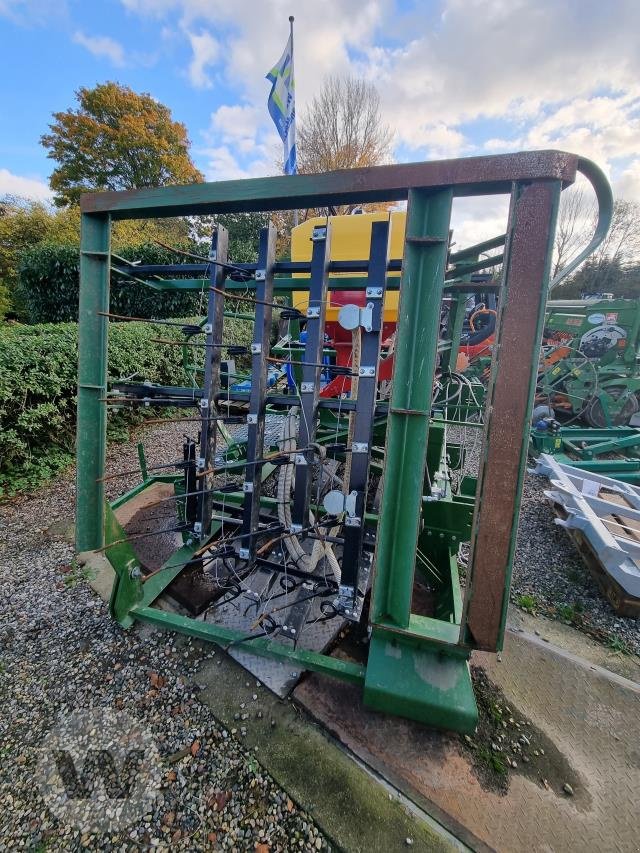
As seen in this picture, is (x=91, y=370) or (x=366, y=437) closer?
(x=366, y=437)

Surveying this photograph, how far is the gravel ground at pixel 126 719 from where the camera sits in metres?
1.43

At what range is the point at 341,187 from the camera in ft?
5.39

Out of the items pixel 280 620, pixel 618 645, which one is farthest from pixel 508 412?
pixel 618 645

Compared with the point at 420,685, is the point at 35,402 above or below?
above

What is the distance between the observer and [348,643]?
89.3 inches

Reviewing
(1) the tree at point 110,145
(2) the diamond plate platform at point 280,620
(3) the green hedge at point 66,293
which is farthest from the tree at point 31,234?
(2) the diamond plate platform at point 280,620

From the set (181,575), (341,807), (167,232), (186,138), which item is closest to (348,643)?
(341,807)

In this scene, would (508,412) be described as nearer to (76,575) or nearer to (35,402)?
(76,575)

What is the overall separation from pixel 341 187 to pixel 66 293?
11.7 meters

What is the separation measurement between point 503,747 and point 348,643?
0.89 m

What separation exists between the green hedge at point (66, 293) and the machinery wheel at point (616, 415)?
9756mm

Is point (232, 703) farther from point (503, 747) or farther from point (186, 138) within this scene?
point (186, 138)

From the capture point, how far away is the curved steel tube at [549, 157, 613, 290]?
1.44 meters

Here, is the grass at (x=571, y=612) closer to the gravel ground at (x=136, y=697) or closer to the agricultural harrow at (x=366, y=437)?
the gravel ground at (x=136, y=697)
